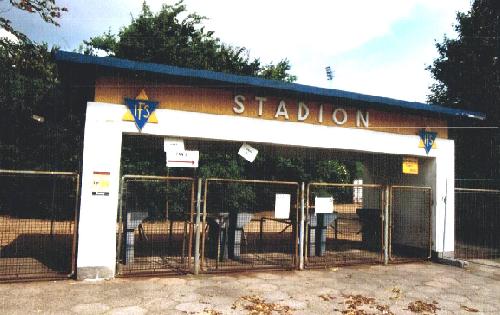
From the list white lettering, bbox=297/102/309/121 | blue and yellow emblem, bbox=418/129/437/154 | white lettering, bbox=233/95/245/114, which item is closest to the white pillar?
white lettering, bbox=233/95/245/114

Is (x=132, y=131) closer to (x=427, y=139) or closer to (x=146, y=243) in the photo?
(x=146, y=243)

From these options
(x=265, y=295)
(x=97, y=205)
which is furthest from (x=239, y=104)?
(x=265, y=295)

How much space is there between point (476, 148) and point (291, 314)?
14.9 m

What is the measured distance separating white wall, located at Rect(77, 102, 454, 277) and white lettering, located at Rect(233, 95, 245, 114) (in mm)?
170

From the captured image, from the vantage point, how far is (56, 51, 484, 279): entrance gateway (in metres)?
7.45

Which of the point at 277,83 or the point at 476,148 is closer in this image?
the point at 277,83

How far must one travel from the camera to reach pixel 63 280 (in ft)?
23.6

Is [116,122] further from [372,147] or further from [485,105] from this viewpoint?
[485,105]

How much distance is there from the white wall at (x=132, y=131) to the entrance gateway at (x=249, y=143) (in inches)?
0.8

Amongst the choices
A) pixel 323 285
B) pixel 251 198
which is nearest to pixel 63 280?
pixel 323 285

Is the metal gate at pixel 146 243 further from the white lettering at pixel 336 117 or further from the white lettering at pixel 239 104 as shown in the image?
the white lettering at pixel 336 117

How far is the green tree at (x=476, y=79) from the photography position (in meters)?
16.4

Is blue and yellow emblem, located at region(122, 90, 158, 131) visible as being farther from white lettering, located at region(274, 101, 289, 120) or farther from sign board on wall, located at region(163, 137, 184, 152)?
white lettering, located at region(274, 101, 289, 120)

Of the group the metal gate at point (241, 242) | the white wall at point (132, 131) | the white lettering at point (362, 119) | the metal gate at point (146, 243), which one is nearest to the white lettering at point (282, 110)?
the white wall at point (132, 131)
